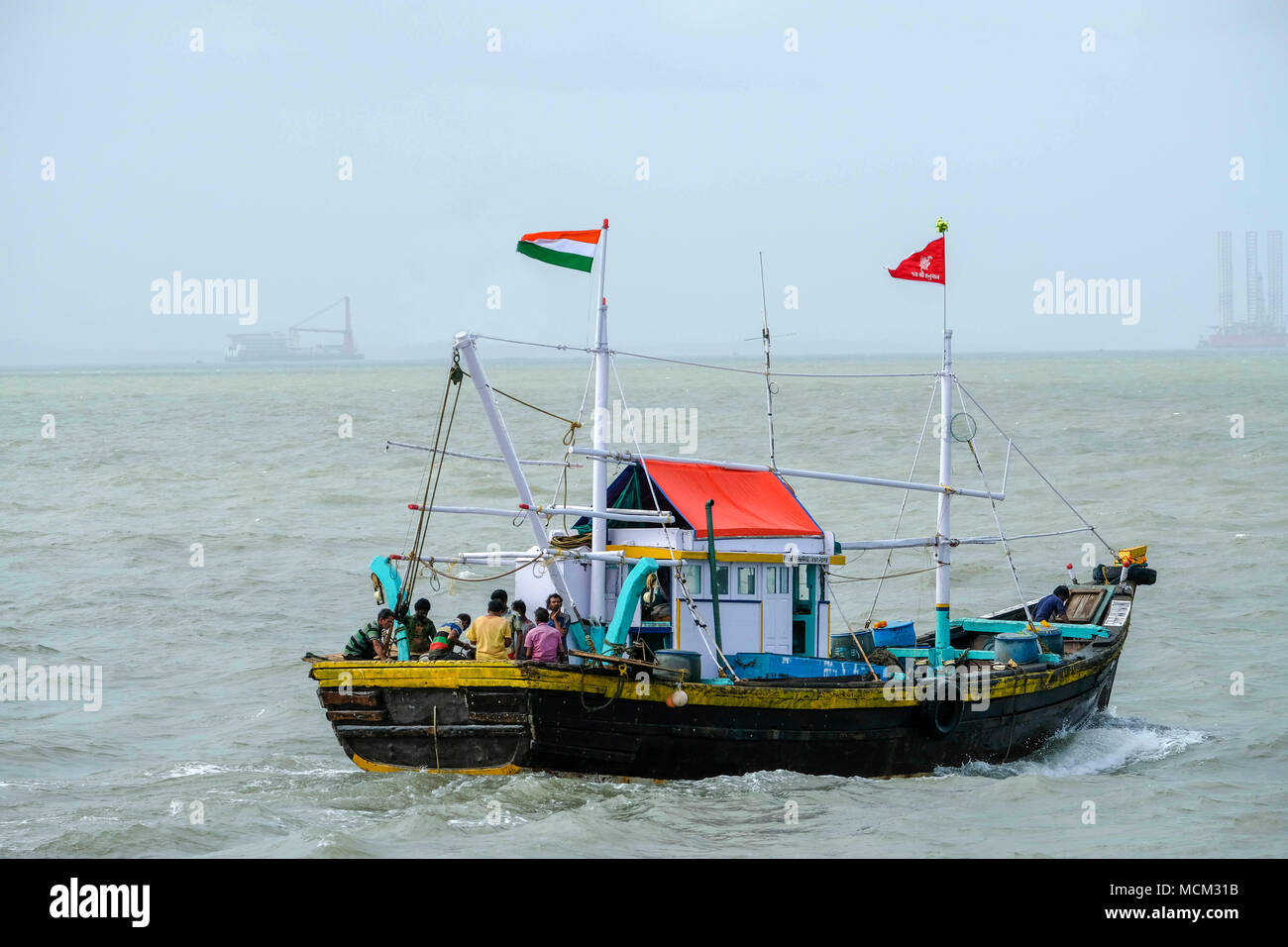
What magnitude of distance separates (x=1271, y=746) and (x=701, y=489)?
395 inches

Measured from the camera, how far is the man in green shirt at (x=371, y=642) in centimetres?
2092

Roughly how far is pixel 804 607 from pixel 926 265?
238 inches

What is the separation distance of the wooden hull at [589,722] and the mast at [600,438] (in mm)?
2416

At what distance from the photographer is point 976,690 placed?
23.0 m

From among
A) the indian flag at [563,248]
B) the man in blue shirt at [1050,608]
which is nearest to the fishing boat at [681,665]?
the indian flag at [563,248]

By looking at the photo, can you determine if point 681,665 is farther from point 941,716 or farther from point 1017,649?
point 1017,649

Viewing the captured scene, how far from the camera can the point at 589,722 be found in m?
20.2

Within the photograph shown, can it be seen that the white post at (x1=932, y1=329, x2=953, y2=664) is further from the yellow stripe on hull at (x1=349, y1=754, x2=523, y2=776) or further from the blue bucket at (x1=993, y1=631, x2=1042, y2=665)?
the yellow stripe on hull at (x1=349, y1=754, x2=523, y2=776)

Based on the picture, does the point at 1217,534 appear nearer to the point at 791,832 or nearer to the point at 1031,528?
the point at 1031,528

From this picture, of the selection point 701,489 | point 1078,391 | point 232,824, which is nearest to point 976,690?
point 701,489

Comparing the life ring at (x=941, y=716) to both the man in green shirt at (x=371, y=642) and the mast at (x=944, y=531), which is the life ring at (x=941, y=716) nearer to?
the mast at (x=944, y=531)

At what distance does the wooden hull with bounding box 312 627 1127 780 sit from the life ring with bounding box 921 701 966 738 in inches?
19.8

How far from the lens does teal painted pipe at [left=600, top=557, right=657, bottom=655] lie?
20359 mm

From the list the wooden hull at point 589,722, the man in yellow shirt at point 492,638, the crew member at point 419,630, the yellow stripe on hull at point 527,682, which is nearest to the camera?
the yellow stripe on hull at point 527,682
